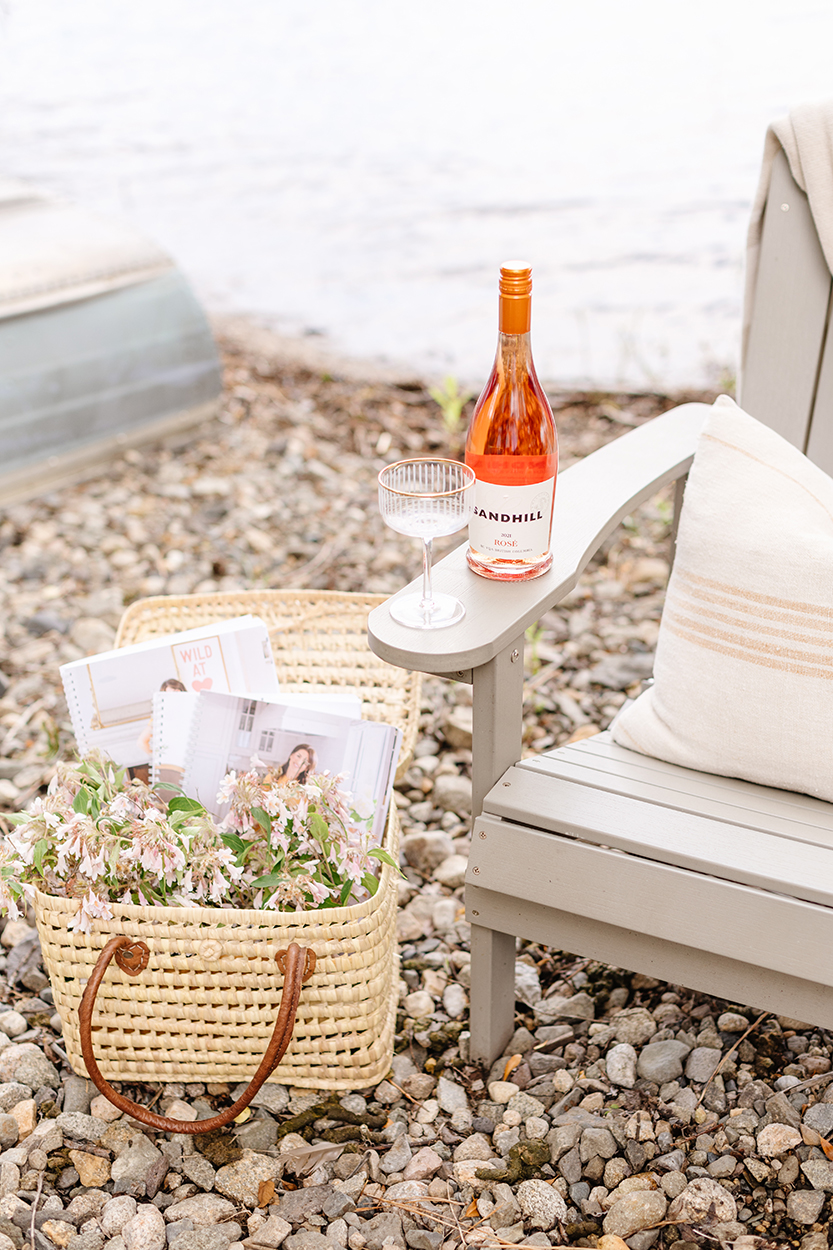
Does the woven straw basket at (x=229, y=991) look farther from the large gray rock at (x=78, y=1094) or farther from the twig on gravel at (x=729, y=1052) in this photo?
the twig on gravel at (x=729, y=1052)

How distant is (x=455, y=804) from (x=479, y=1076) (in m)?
0.58

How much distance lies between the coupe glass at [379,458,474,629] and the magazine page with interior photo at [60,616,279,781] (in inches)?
14.2

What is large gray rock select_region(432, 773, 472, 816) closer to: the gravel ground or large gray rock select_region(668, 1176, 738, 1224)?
the gravel ground

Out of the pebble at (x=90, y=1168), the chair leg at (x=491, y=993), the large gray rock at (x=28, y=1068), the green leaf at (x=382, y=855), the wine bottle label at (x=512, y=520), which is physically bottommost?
the pebble at (x=90, y=1168)

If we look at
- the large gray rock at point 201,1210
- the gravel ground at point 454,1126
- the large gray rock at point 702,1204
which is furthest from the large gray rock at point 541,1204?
the large gray rock at point 201,1210

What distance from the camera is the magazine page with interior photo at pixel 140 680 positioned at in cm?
144

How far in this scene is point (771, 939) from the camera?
1134 mm

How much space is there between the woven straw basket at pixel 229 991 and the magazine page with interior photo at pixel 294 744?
9cm

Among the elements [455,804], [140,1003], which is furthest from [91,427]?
[140,1003]

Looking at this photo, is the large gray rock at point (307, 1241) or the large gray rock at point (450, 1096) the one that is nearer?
the large gray rock at point (307, 1241)

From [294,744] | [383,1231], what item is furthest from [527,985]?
[294,744]

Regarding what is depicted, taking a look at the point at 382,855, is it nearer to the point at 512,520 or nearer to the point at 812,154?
the point at 512,520

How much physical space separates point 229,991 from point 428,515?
0.62 m

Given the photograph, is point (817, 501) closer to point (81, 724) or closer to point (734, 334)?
point (81, 724)
